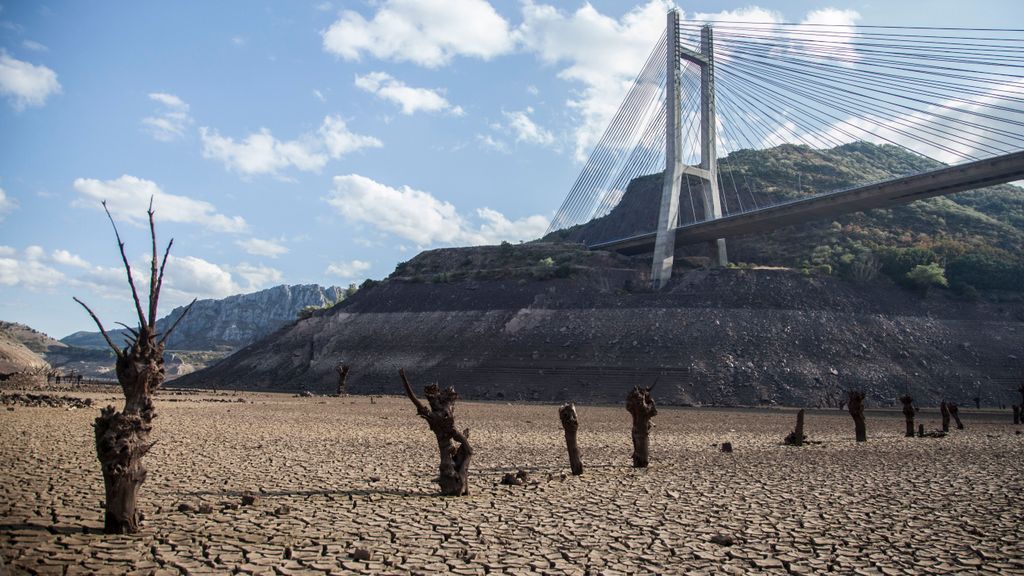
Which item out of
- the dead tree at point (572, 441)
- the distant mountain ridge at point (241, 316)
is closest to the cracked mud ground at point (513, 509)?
the dead tree at point (572, 441)

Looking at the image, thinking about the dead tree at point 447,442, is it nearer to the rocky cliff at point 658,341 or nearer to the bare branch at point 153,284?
the bare branch at point 153,284

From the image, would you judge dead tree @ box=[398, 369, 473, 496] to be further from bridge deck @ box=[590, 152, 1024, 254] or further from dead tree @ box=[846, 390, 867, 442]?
bridge deck @ box=[590, 152, 1024, 254]

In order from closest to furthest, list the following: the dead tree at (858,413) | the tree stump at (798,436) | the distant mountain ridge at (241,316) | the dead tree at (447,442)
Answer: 1. the dead tree at (447,442)
2. the tree stump at (798,436)
3. the dead tree at (858,413)
4. the distant mountain ridge at (241,316)

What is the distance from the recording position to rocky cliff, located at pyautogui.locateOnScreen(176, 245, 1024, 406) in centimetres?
3822

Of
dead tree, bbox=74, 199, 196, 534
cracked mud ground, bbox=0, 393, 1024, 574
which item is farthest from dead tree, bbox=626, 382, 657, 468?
dead tree, bbox=74, 199, 196, 534

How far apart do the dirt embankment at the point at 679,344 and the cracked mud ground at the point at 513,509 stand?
21157 millimetres

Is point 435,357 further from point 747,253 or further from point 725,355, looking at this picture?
point 747,253

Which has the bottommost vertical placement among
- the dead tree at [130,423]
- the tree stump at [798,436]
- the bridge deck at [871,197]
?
the tree stump at [798,436]

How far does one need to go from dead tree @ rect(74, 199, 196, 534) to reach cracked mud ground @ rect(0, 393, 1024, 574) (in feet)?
1.07

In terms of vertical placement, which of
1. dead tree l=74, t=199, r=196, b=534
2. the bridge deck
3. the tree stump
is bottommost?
the tree stump

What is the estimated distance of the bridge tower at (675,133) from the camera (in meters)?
50.4

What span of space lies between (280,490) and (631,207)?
89.4 m

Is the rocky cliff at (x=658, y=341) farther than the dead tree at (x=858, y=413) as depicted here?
Yes

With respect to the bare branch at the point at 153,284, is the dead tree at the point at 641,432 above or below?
below
